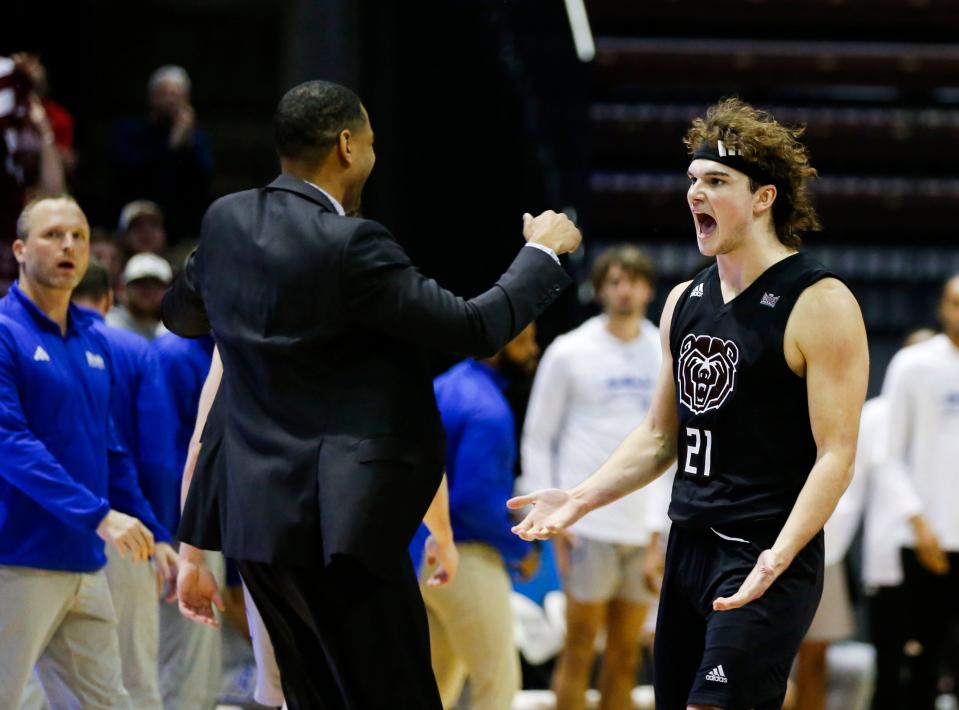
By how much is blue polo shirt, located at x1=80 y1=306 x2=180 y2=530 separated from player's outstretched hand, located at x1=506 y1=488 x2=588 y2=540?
85.1 inches

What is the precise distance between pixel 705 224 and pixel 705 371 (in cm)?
37

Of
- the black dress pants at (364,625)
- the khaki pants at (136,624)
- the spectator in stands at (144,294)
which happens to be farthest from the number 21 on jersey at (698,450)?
the spectator in stands at (144,294)

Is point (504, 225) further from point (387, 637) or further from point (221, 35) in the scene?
point (221, 35)

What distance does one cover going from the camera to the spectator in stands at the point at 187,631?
238 inches

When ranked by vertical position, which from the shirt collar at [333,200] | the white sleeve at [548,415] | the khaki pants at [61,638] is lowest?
the khaki pants at [61,638]

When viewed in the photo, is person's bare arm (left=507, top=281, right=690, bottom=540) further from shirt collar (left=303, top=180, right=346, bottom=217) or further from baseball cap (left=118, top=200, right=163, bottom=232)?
baseball cap (left=118, top=200, right=163, bottom=232)

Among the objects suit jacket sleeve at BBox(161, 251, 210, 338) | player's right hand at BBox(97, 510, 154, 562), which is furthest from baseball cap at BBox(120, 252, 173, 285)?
suit jacket sleeve at BBox(161, 251, 210, 338)

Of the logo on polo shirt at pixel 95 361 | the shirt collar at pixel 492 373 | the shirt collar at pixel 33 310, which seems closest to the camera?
the shirt collar at pixel 33 310

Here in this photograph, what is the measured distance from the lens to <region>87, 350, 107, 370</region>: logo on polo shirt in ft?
16.7

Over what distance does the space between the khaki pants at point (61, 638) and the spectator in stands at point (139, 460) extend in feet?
1.47

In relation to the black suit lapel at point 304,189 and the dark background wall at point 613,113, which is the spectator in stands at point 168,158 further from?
the black suit lapel at point 304,189

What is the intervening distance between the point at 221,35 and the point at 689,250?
595 centimetres

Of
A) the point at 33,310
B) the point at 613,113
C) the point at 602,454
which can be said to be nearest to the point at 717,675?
the point at 33,310

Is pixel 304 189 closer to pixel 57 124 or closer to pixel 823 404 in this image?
pixel 823 404
